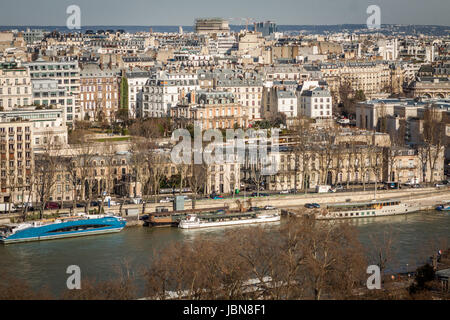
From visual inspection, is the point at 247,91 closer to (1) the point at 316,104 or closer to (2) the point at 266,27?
(1) the point at 316,104

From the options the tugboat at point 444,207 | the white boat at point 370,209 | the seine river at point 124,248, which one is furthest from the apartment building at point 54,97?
the tugboat at point 444,207

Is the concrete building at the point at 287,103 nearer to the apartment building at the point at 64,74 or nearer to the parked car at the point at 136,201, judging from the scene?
the apartment building at the point at 64,74

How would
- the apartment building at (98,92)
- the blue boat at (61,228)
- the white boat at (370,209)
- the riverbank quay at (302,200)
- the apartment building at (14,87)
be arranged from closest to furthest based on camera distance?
the blue boat at (61,228) < the riverbank quay at (302,200) < the white boat at (370,209) < the apartment building at (14,87) < the apartment building at (98,92)

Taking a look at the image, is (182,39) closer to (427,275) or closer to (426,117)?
(426,117)

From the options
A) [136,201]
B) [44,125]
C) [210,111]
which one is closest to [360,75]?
[210,111]

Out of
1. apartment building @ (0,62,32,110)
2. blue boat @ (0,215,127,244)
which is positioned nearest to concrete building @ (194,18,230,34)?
apartment building @ (0,62,32,110)
